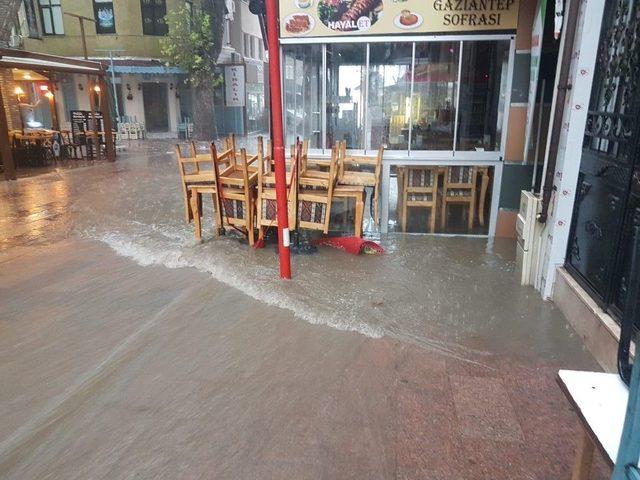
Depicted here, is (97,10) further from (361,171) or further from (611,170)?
(611,170)

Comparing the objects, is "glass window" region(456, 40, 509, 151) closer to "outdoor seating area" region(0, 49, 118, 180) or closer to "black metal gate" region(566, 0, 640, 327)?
"black metal gate" region(566, 0, 640, 327)

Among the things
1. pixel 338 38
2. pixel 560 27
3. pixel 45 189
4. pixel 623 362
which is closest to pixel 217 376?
pixel 623 362

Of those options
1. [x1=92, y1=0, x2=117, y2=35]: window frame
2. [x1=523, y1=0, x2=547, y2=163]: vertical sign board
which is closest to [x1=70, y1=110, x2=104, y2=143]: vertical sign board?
[x1=92, y1=0, x2=117, y2=35]: window frame

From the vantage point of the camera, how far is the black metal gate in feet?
10.7

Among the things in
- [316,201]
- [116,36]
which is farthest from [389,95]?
[116,36]

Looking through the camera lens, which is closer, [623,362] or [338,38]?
[623,362]

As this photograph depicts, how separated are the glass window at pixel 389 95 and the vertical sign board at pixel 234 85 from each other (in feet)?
48.7

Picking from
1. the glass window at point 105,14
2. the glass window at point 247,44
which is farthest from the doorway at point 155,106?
the glass window at point 247,44

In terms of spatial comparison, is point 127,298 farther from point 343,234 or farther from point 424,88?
point 424,88

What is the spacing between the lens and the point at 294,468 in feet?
8.20

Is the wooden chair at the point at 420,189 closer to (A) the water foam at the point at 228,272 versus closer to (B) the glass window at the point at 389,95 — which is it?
(B) the glass window at the point at 389,95

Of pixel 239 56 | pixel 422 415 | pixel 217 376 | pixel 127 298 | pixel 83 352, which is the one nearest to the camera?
pixel 422 415

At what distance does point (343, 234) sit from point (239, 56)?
852 inches

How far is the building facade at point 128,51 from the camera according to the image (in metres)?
22.9
